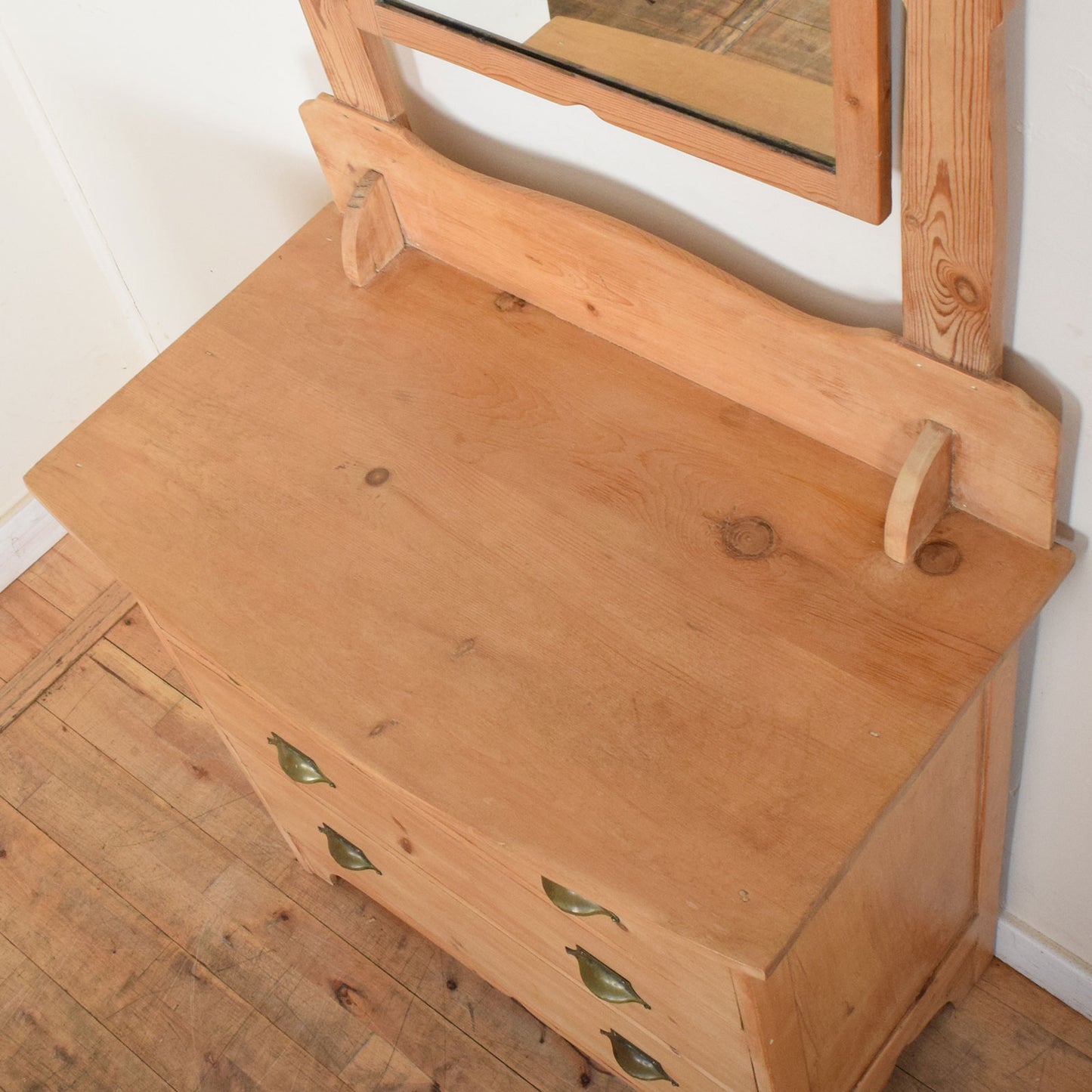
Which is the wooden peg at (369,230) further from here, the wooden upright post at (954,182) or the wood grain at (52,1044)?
the wood grain at (52,1044)

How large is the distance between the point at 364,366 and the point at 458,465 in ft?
0.55

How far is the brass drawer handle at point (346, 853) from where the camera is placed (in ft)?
4.92

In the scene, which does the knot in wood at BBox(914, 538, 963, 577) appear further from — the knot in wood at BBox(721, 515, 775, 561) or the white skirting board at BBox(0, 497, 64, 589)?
the white skirting board at BBox(0, 497, 64, 589)

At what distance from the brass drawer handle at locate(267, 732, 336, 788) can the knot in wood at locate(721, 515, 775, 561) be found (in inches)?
21.1

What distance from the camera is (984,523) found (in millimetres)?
977

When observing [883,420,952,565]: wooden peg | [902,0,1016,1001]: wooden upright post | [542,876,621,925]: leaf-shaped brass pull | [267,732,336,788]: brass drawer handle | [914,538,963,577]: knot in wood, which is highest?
[902,0,1016,1001]: wooden upright post

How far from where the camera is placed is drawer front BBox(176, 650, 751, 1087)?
1049 millimetres

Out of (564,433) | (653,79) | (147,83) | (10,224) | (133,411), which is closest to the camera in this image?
(653,79)

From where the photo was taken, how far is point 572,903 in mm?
1042

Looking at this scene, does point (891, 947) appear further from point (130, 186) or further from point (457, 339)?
point (130, 186)

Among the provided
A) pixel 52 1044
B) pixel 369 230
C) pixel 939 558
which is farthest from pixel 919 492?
pixel 52 1044

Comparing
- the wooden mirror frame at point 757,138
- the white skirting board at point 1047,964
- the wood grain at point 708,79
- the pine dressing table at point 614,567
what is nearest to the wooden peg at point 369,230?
the pine dressing table at point 614,567

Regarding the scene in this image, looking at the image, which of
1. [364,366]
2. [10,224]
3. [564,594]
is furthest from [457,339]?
[10,224]

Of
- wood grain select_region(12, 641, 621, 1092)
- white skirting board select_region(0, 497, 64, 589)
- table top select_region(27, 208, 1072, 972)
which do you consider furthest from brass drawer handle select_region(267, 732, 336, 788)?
white skirting board select_region(0, 497, 64, 589)
